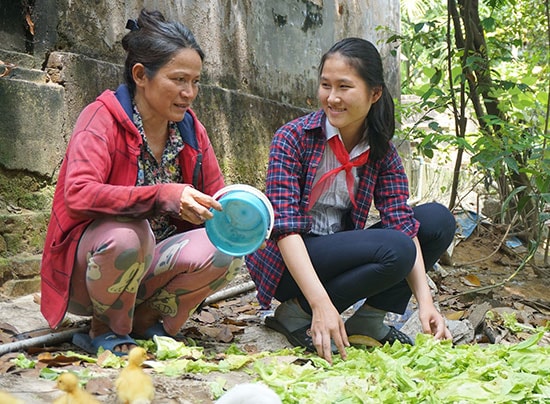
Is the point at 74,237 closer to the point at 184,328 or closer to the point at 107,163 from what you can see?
the point at 107,163

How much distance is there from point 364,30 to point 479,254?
2.95 metres

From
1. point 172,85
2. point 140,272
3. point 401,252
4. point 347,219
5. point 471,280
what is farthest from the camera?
point 471,280

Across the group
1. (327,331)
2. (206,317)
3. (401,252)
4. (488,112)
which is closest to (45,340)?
(206,317)

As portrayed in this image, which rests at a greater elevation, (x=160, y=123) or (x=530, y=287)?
(x=160, y=123)

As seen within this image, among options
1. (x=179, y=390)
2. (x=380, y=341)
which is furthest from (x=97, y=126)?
(x=380, y=341)

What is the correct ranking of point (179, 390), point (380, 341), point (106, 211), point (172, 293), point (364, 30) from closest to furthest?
1. point (179, 390)
2. point (106, 211)
3. point (172, 293)
4. point (380, 341)
5. point (364, 30)

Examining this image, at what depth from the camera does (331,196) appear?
333cm

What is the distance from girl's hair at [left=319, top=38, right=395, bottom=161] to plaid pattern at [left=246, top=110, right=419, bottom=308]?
0.34 ft

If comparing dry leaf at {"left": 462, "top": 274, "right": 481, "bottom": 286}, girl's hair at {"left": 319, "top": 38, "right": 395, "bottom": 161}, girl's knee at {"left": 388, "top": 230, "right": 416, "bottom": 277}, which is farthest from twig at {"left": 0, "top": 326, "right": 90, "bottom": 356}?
dry leaf at {"left": 462, "top": 274, "right": 481, "bottom": 286}

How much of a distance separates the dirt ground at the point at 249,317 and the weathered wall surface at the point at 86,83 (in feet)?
1.71

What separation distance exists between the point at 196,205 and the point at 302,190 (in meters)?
0.79

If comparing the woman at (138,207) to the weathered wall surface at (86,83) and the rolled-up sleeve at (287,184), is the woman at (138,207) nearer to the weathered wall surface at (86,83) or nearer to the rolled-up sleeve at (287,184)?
the rolled-up sleeve at (287,184)

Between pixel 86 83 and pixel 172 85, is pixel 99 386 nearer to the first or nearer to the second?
pixel 172 85

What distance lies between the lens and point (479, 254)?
6359mm
